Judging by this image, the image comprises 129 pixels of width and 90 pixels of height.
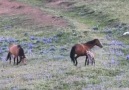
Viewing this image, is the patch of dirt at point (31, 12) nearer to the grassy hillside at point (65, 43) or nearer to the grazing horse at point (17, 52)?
the grassy hillside at point (65, 43)

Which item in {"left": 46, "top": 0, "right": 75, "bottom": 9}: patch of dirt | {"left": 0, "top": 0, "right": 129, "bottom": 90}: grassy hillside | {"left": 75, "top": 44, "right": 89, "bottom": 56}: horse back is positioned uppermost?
{"left": 75, "top": 44, "right": 89, "bottom": 56}: horse back

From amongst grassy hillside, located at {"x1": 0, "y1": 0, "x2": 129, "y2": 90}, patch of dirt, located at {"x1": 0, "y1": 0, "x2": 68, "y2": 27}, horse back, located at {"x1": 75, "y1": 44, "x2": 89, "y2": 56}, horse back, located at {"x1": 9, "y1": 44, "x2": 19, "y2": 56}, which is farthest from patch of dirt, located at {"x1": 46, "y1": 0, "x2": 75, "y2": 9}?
horse back, located at {"x1": 75, "y1": 44, "x2": 89, "y2": 56}

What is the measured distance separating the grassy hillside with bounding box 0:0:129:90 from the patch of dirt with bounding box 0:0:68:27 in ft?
0.35

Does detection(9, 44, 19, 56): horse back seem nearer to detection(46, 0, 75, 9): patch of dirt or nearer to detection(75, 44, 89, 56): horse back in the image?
detection(75, 44, 89, 56): horse back

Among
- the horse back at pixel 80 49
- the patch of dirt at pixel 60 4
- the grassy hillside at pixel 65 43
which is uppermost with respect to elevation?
the horse back at pixel 80 49

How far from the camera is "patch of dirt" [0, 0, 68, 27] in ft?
146

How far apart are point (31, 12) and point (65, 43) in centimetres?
1989

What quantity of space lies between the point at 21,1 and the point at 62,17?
17.1 metres

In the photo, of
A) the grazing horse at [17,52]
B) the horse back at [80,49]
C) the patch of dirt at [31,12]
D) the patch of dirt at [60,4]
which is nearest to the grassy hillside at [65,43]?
the patch of dirt at [60,4]

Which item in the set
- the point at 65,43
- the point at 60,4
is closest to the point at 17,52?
the point at 65,43

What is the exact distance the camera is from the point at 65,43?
1273 inches

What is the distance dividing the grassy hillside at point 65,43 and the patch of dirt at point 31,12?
0.35 feet

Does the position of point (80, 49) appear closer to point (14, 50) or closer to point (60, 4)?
point (14, 50)

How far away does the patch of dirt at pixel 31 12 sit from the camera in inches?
1756
